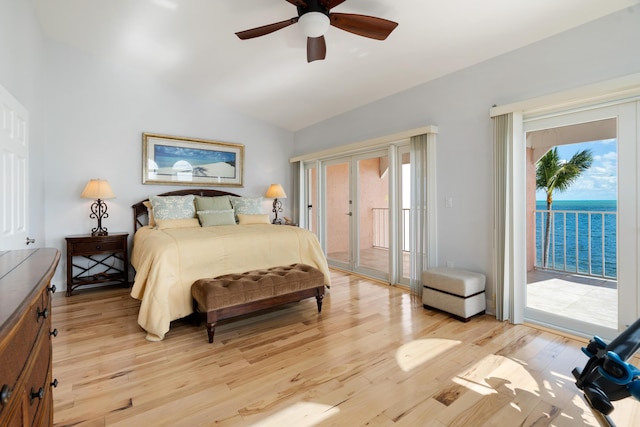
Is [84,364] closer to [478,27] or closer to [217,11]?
[217,11]

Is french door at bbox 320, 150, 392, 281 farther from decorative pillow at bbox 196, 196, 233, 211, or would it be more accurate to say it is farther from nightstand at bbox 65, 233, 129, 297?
nightstand at bbox 65, 233, 129, 297

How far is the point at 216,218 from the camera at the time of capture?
14.5ft

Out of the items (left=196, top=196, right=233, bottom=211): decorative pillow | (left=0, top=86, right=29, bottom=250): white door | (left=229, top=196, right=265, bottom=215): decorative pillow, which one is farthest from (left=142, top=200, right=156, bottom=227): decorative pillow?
(left=0, top=86, right=29, bottom=250): white door

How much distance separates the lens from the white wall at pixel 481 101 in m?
2.41

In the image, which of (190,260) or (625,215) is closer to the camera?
(625,215)

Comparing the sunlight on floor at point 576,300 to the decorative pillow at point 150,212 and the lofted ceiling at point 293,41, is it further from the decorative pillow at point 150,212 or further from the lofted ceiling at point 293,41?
the decorative pillow at point 150,212

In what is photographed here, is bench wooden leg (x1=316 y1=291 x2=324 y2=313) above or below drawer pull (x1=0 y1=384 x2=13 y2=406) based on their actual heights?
below

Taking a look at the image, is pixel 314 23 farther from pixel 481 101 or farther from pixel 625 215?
pixel 625 215

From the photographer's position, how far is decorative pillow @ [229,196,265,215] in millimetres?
4805

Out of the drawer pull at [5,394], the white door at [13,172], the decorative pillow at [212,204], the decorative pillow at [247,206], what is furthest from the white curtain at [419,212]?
the white door at [13,172]

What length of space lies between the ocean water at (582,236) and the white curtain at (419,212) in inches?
44.5

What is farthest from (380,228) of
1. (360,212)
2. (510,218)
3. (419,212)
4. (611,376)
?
(611,376)

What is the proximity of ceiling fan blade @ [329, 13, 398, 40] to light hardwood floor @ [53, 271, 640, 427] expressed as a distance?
2521mm

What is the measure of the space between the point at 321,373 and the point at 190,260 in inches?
63.6
